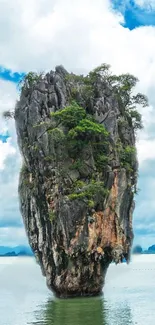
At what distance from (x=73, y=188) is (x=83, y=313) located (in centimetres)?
746

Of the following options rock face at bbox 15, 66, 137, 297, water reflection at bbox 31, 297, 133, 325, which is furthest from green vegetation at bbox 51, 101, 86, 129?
water reflection at bbox 31, 297, 133, 325

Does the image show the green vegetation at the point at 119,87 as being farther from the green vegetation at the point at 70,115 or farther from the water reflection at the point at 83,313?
the water reflection at the point at 83,313

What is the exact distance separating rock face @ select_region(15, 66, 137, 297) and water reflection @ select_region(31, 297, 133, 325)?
5.00ft

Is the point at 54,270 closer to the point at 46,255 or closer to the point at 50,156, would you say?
the point at 46,255

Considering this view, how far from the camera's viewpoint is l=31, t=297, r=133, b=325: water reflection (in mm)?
21859

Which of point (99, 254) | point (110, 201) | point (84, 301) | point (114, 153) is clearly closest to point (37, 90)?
point (114, 153)

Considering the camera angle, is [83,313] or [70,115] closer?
[83,313]

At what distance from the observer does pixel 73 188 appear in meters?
28.7

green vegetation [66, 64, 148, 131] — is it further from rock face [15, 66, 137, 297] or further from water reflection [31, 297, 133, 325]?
water reflection [31, 297, 133, 325]

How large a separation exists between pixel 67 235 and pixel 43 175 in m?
4.13

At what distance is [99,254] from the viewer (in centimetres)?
2827

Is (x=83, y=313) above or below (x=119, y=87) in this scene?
below

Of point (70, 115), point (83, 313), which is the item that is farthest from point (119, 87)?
point (83, 313)

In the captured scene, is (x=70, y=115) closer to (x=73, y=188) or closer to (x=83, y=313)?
(x=73, y=188)
